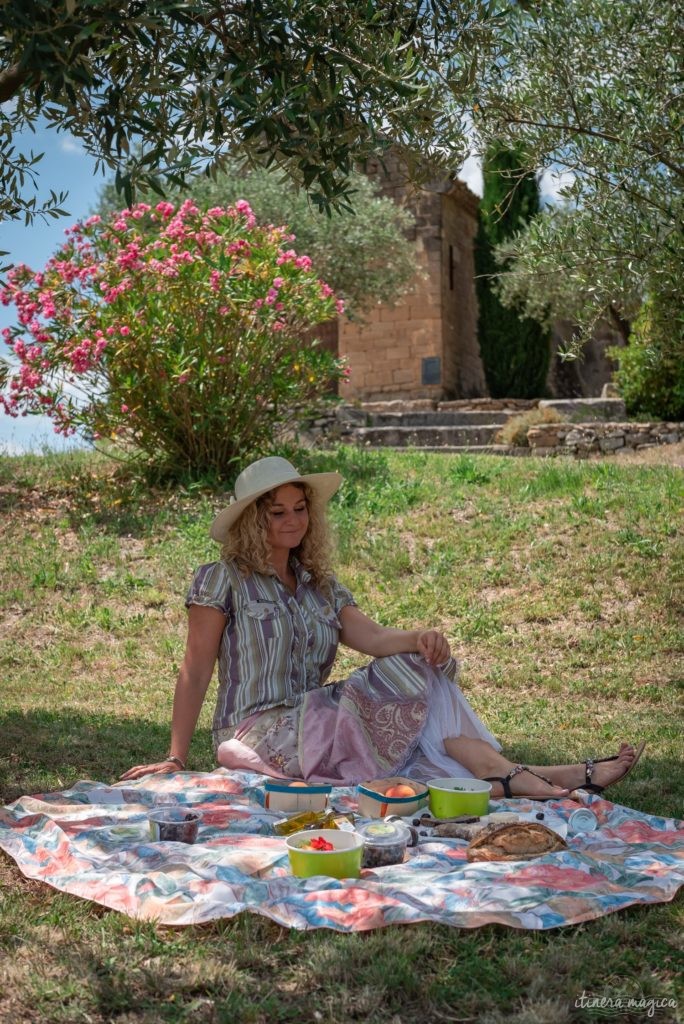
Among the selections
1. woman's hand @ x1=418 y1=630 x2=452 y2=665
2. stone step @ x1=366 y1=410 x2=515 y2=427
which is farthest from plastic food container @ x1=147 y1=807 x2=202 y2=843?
stone step @ x1=366 y1=410 x2=515 y2=427

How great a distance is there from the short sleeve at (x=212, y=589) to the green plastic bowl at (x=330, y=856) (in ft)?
4.11

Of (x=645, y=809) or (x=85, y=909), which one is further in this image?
(x=645, y=809)

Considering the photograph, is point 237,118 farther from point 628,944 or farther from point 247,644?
point 628,944

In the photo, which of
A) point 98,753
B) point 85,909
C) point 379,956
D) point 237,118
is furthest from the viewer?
point 98,753

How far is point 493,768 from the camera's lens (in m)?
3.86

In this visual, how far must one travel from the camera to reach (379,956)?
2533 millimetres

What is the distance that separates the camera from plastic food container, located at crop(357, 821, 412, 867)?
3102 mm

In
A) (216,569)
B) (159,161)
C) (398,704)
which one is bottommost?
(398,704)

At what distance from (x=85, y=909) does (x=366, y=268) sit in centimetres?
1762

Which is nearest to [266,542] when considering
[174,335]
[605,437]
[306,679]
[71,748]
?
[306,679]

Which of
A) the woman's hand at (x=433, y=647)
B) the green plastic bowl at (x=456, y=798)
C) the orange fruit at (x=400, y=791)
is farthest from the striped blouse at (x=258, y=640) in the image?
the green plastic bowl at (x=456, y=798)

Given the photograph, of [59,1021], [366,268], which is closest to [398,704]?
[59,1021]

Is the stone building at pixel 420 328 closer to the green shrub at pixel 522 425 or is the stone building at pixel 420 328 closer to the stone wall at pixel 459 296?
the stone wall at pixel 459 296

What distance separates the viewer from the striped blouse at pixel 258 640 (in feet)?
13.4
